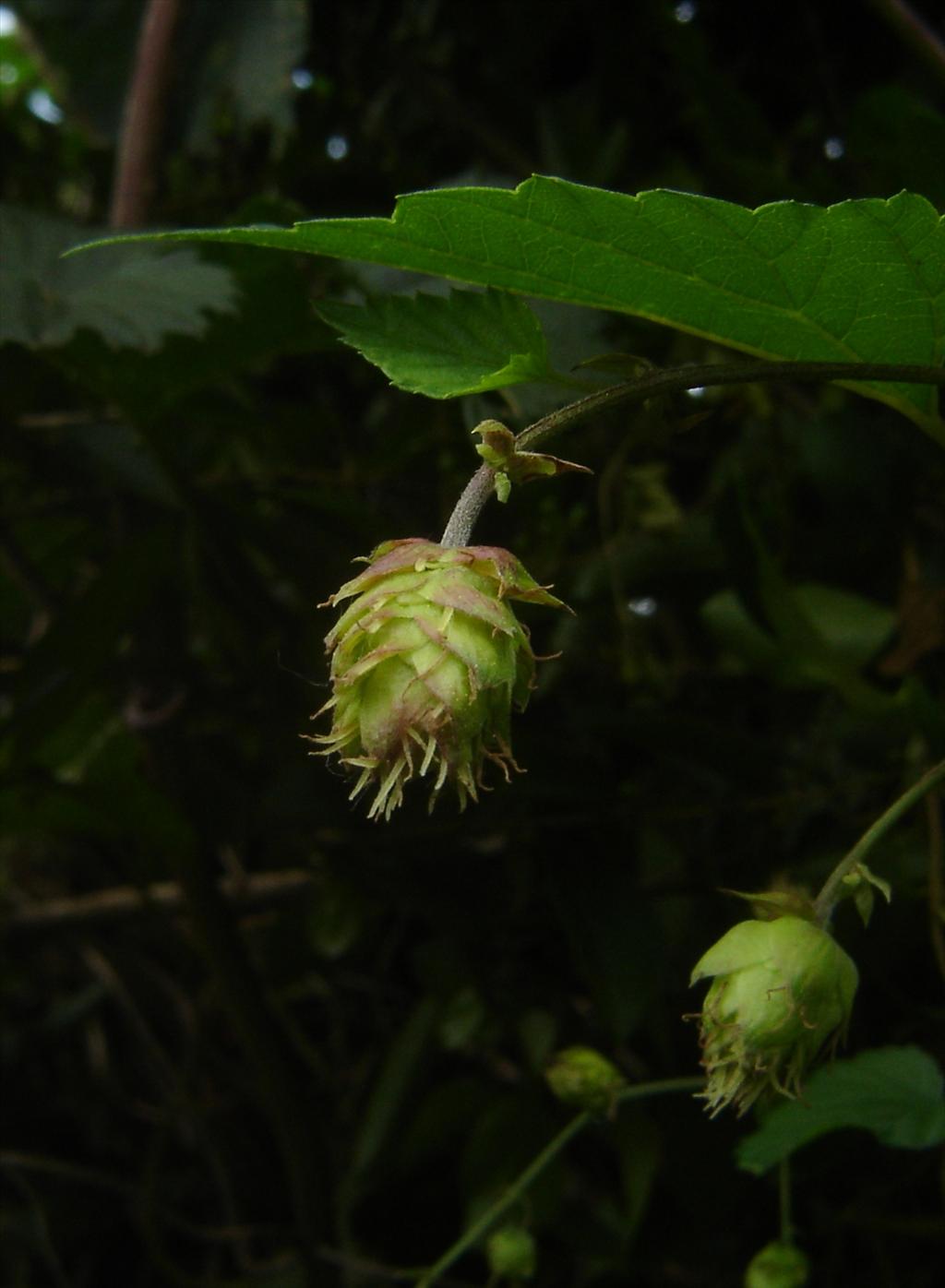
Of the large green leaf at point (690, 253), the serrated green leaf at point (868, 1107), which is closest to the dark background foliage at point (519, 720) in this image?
the serrated green leaf at point (868, 1107)

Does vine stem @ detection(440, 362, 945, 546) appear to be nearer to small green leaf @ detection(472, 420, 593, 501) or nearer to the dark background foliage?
small green leaf @ detection(472, 420, 593, 501)

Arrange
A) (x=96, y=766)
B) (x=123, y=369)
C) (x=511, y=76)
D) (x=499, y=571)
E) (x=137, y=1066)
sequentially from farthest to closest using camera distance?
(x=137, y=1066) < (x=511, y=76) < (x=96, y=766) < (x=123, y=369) < (x=499, y=571)

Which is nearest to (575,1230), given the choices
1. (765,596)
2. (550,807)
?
(550,807)

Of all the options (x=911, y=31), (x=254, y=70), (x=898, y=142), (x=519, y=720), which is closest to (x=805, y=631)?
(x=519, y=720)

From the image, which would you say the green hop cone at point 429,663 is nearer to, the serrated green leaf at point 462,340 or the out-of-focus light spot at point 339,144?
the serrated green leaf at point 462,340

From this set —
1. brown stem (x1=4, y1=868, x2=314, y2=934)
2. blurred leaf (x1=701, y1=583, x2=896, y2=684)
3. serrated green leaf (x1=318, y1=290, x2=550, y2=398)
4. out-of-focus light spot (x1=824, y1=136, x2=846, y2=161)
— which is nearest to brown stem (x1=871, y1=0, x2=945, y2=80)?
out-of-focus light spot (x1=824, y1=136, x2=846, y2=161)

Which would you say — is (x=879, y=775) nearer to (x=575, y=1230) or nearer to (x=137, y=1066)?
(x=575, y=1230)
